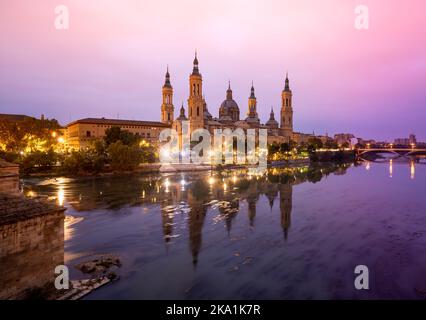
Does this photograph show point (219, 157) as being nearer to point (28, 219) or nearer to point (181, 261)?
point (181, 261)

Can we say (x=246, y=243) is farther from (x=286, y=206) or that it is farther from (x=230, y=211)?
(x=286, y=206)

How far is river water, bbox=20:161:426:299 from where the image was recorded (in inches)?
490

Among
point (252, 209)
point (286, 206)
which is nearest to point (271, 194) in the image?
point (286, 206)

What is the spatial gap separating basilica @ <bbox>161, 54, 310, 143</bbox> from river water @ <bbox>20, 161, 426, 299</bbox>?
70.2m

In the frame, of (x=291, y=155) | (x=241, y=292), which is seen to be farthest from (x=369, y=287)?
(x=291, y=155)

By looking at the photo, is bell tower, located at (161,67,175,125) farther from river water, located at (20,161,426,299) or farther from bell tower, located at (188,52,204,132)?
river water, located at (20,161,426,299)

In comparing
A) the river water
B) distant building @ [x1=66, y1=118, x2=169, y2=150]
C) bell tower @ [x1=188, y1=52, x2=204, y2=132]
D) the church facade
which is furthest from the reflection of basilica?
bell tower @ [x1=188, y1=52, x2=204, y2=132]

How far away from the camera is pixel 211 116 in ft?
416

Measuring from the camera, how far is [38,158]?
52.1 metres

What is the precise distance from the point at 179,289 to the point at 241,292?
2.66 metres

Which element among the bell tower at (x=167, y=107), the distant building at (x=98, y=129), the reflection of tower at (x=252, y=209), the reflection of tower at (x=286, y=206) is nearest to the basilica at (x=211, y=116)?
the bell tower at (x=167, y=107)

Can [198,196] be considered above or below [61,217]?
below

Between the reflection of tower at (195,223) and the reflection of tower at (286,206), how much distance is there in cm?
630

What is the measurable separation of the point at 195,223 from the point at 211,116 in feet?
352
